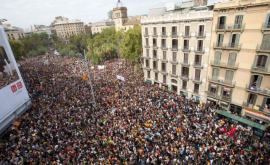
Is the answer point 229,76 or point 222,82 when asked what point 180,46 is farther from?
point 229,76

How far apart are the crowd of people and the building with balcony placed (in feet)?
9.42

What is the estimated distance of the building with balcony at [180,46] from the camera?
926 inches

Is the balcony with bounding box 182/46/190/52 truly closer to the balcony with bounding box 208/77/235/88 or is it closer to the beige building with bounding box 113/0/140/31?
the balcony with bounding box 208/77/235/88

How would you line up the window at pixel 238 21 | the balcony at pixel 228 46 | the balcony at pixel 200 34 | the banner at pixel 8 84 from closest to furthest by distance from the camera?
the window at pixel 238 21 < the balcony at pixel 228 46 < the banner at pixel 8 84 < the balcony at pixel 200 34

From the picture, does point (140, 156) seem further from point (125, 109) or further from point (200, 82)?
point (200, 82)

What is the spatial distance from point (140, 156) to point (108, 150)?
3.87 metres

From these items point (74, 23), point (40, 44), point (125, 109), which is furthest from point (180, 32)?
point (74, 23)

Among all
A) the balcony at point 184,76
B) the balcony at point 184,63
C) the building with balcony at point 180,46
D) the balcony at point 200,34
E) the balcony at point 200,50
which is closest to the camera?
the balcony at point 200,34

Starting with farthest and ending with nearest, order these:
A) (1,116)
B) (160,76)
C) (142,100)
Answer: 1. (160,76)
2. (142,100)
3. (1,116)

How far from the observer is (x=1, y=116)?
20000 millimetres

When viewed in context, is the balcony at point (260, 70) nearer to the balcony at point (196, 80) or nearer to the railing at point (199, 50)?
the railing at point (199, 50)

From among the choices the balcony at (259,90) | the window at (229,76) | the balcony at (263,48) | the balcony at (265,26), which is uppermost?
the balcony at (265,26)

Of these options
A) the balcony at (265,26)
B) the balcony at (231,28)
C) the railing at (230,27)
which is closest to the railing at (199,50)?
the balcony at (231,28)

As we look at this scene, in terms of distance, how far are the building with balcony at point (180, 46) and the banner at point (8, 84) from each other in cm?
2394
